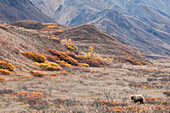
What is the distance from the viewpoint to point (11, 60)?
25.7m

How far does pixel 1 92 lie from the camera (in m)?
13.0

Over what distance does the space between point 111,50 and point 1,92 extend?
6992 centimetres

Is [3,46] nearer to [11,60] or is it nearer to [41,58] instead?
[11,60]

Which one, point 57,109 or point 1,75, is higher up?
point 1,75


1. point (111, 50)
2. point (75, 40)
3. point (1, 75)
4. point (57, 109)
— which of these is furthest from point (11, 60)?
point (75, 40)

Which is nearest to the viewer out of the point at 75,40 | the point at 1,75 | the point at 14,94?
the point at 14,94

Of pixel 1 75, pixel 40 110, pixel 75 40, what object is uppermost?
pixel 75 40

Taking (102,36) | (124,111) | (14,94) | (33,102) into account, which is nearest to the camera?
(124,111)

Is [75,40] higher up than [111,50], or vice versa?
[75,40]

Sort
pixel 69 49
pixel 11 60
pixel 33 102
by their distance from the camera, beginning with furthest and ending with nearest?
pixel 69 49 < pixel 11 60 < pixel 33 102

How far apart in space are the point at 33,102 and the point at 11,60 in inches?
666

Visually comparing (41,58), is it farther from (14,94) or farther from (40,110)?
(40,110)

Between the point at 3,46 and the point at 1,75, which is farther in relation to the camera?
the point at 3,46

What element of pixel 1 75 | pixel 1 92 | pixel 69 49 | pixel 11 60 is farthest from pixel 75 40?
pixel 1 92
